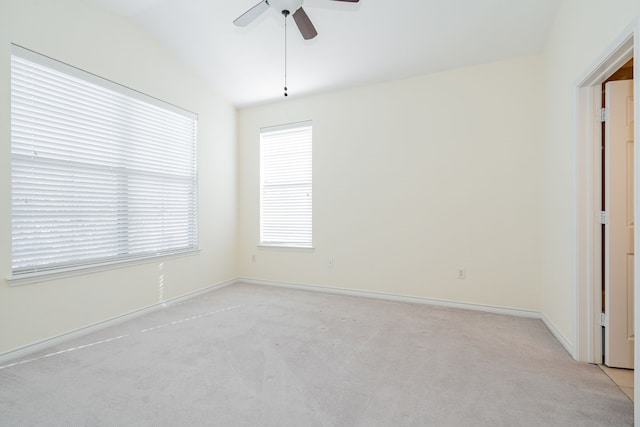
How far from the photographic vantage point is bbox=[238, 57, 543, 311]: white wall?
10.6 feet

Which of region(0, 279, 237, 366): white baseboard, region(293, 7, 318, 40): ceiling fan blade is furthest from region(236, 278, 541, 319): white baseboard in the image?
region(293, 7, 318, 40): ceiling fan blade

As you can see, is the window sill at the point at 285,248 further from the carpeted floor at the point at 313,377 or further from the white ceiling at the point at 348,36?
the white ceiling at the point at 348,36

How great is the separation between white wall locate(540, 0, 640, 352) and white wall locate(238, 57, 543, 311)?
0.22 meters

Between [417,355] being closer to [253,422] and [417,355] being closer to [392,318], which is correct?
[392,318]

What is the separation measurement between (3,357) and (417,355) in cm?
322

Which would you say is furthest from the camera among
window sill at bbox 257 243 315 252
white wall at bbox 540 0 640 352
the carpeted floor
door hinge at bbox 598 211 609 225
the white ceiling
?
window sill at bbox 257 243 315 252

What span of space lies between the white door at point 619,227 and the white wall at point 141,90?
4.30m

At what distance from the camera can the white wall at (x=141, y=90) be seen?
2318 millimetres

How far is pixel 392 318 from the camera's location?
319 cm

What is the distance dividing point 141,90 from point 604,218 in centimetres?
451

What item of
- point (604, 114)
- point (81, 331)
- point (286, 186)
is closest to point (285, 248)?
point (286, 186)

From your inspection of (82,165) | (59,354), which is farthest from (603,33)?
(59,354)

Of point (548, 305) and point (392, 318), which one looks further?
point (392, 318)

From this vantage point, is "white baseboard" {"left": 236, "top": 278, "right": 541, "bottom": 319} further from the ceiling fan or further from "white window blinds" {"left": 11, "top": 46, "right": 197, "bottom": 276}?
the ceiling fan
